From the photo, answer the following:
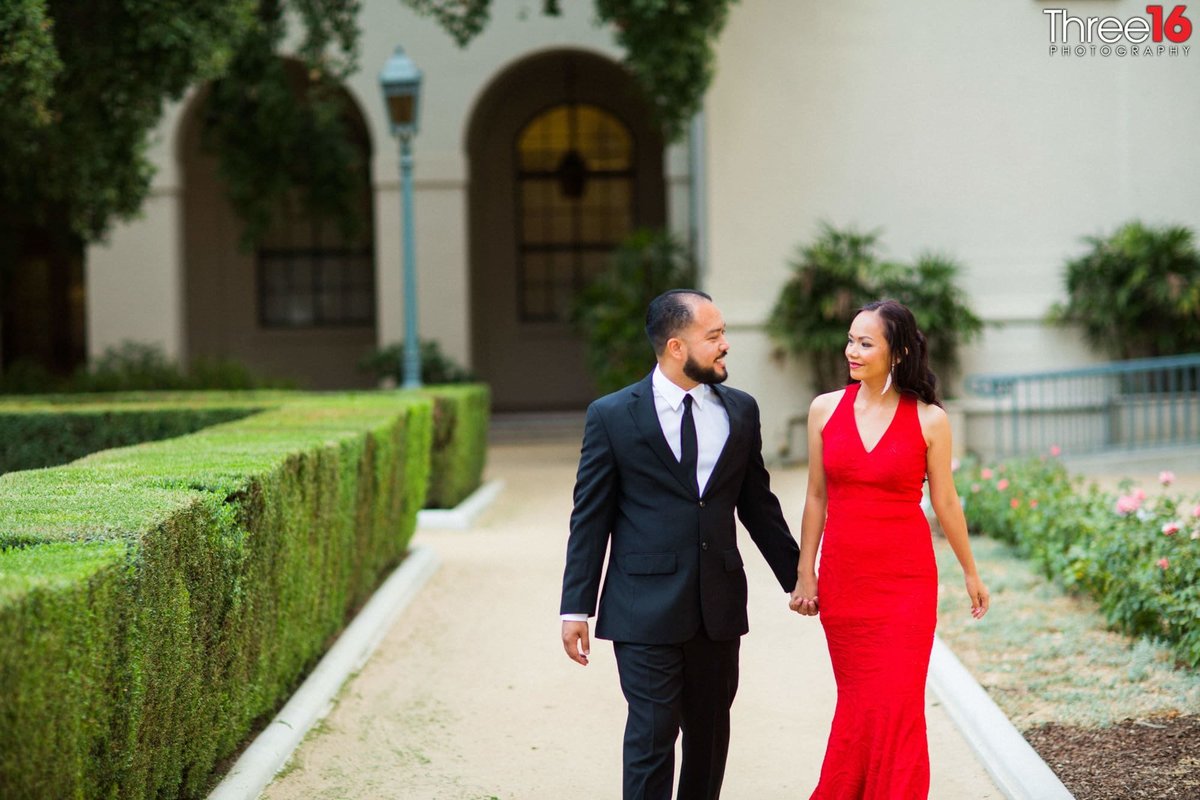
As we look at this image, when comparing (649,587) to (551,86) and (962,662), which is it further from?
(551,86)

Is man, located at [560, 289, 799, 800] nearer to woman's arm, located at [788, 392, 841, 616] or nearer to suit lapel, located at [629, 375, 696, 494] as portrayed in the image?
suit lapel, located at [629, 375, 696, 494]

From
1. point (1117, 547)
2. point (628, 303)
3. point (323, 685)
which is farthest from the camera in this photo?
point (628, 303)

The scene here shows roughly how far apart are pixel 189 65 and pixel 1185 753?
775 centimetres

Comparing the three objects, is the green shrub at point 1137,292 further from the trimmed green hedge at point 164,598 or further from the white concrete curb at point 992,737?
the trimmed green hedge at point 164,598

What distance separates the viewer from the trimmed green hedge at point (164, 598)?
10.2 feet

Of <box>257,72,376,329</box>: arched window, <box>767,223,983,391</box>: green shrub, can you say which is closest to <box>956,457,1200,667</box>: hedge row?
<box>767,223,983,391</box>: green shrub

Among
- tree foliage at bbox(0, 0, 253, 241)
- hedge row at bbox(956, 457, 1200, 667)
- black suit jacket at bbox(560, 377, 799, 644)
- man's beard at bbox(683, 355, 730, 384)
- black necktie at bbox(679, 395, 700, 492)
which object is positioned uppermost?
tree foliage at bbox(0, 0, 253, 241)

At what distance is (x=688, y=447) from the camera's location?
3.94 metres

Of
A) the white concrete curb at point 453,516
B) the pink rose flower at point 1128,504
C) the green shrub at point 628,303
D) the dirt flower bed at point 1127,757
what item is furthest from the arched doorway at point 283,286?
the dirt flower bed at point 1127,757

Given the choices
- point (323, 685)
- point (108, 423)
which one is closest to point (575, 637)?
point (323, 685)

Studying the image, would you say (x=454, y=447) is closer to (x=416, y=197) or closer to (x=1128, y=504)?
(x=1128, y=504)

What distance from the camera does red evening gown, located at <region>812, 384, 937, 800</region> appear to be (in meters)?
4.04

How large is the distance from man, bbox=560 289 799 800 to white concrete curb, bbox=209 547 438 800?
154 centimetres

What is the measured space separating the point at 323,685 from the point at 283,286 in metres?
16.0
